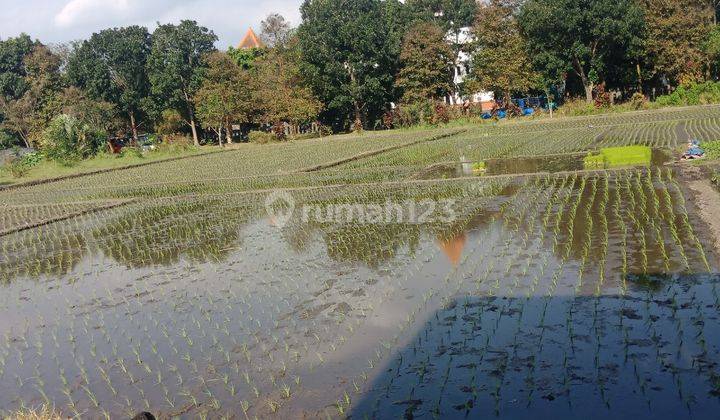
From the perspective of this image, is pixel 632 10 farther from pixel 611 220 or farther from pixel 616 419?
pixel 616 419

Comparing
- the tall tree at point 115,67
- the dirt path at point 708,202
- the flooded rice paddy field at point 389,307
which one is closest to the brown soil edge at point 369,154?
the flooded rice paddy field at point 389,307

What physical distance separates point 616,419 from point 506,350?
1.19m

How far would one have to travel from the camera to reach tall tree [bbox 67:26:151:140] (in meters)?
42.7

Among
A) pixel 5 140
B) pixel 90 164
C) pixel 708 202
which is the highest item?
pixel 5 140

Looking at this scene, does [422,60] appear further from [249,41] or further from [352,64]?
[249,41]

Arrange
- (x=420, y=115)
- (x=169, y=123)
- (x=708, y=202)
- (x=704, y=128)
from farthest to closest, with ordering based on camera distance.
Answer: (x=169, y=123) < (x=420, y=115) < (x=704, y=128) < (x=708, y=202)

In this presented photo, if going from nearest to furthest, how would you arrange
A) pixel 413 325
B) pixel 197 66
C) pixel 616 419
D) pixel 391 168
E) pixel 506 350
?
pixel 616 419 → pixel 506 350 → pixel 413 325 → pixel 391 168 → pixel 197 66

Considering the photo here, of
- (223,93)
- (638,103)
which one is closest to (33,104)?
(223,93)

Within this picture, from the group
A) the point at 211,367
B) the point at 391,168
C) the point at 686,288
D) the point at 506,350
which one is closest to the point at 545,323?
the point at 506,350

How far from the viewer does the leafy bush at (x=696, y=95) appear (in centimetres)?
2990

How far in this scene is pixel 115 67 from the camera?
43406 millimetres

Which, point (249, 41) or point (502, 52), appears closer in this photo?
point (502, 52)

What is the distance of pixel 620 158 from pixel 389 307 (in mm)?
9329

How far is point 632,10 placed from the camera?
3097 centimetres
